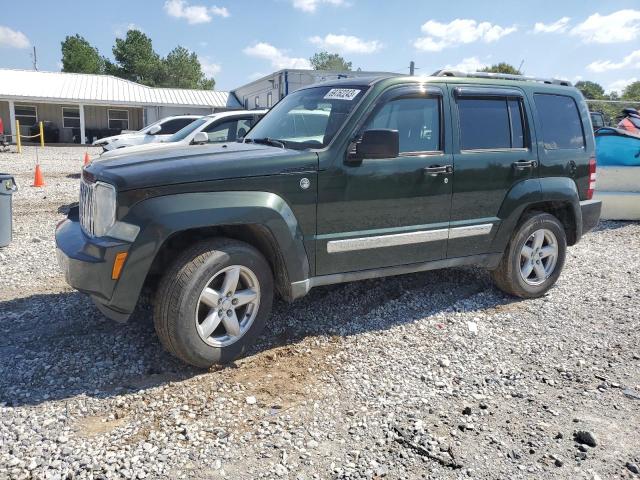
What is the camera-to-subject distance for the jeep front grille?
3619 mm

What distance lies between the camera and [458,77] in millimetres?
4762

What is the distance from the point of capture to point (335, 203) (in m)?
3.99

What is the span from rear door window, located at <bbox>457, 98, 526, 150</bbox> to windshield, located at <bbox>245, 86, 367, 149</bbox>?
104 centimetres

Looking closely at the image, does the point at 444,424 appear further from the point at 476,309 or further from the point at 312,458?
the point at 476,309

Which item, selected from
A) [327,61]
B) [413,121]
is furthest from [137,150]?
[327,61]

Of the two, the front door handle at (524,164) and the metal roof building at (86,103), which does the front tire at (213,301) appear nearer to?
the front door handle at (524,164)

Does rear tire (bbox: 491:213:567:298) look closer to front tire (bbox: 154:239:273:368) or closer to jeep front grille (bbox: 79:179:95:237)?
front tire (bbox: 154:239:273:368)

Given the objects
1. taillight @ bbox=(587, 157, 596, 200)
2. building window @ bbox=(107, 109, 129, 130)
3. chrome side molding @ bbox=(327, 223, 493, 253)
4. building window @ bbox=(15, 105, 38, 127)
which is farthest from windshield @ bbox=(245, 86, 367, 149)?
building window @ bbox=(107, 109, 129, 130)

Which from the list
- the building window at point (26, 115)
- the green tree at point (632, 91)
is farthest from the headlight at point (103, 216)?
the green tree at point (632, 91)

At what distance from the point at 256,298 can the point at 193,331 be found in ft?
1.71

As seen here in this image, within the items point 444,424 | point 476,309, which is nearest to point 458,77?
point 476,309

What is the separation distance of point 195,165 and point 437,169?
6.68 ft

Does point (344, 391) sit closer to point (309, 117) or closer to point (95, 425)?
A: point (95, 425)

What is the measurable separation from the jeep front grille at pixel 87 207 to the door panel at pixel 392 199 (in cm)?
160
